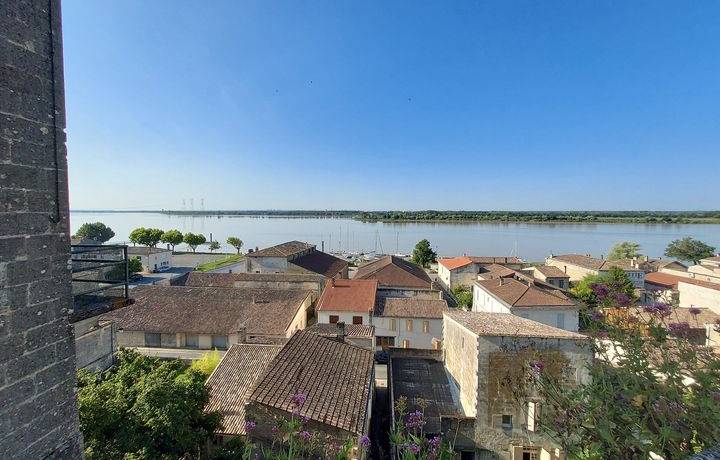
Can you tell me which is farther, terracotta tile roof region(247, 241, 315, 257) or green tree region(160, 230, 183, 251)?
green tree region(160, 230, 183, 251)

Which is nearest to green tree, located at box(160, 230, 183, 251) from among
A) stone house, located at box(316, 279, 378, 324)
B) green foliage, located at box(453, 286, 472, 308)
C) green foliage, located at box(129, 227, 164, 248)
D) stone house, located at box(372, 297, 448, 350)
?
green foliage, located at box(129, 227, 164, 248)

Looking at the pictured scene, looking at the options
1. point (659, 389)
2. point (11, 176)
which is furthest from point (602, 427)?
point (11, 176)

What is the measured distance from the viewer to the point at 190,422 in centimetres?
676

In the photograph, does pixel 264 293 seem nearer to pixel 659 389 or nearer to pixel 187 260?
pixel 659 389

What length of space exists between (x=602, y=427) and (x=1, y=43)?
486 centimetres

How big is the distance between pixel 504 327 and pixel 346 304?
12003mm

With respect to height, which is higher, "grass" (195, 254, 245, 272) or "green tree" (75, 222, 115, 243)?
"green tree" (75, 222, 115, 243)

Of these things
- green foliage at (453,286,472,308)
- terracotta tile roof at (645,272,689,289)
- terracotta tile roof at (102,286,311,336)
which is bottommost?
green foliage at (453,286,472,308)

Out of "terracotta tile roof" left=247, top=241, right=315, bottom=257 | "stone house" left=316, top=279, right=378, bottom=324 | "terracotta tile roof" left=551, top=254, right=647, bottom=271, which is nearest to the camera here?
"stone house" left=316, top=279, right=378, bottom=324

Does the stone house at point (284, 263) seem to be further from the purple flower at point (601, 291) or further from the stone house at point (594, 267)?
the purple flower at point (601, 291)

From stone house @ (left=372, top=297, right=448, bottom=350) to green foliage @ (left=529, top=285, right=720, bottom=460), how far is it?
16841mm

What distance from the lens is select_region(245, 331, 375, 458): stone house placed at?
21.7 ft

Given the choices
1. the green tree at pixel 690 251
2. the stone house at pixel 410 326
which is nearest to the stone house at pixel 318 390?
the stone house at pixel 410 326

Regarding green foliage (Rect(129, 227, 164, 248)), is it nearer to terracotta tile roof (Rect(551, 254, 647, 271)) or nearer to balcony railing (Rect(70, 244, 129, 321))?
terracotta tile roof (Rect(551, 254, 647, 271))
